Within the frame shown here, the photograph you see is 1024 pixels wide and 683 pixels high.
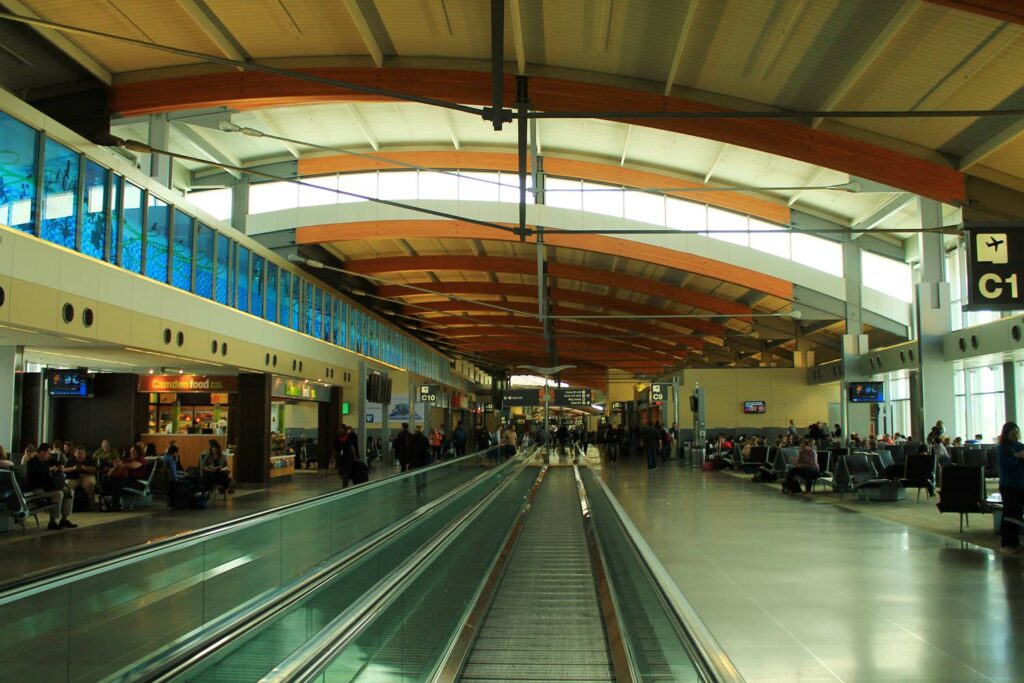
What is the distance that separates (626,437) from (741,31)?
3540 centimetres

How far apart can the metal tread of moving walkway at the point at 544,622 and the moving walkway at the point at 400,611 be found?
26 mm

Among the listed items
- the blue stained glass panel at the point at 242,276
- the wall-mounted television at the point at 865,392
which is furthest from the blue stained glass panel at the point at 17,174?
the wall-mounted television at the point at 865,392

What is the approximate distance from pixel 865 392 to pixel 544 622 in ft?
66.6

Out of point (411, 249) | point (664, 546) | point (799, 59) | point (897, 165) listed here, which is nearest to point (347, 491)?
point (664, 546)

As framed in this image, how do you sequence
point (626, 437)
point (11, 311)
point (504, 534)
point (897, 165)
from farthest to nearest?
point (626, 437) → point (897, 165) → point (504, 534) → point (11, 311)

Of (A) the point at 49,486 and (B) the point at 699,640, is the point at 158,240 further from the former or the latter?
(B) the point at 699,640

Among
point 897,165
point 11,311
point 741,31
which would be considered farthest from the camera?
point 897,165

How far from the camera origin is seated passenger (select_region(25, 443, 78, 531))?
13.0 m

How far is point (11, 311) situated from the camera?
11.1m

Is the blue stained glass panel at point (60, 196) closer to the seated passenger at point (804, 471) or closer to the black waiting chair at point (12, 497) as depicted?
the black waiting chair at point (12, 497)

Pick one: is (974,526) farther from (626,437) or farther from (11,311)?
(626,437)

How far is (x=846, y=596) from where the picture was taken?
795 centimetres

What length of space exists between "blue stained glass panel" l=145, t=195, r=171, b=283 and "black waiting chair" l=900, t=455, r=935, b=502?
14.8m

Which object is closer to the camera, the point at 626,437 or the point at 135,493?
the point at 135,493
